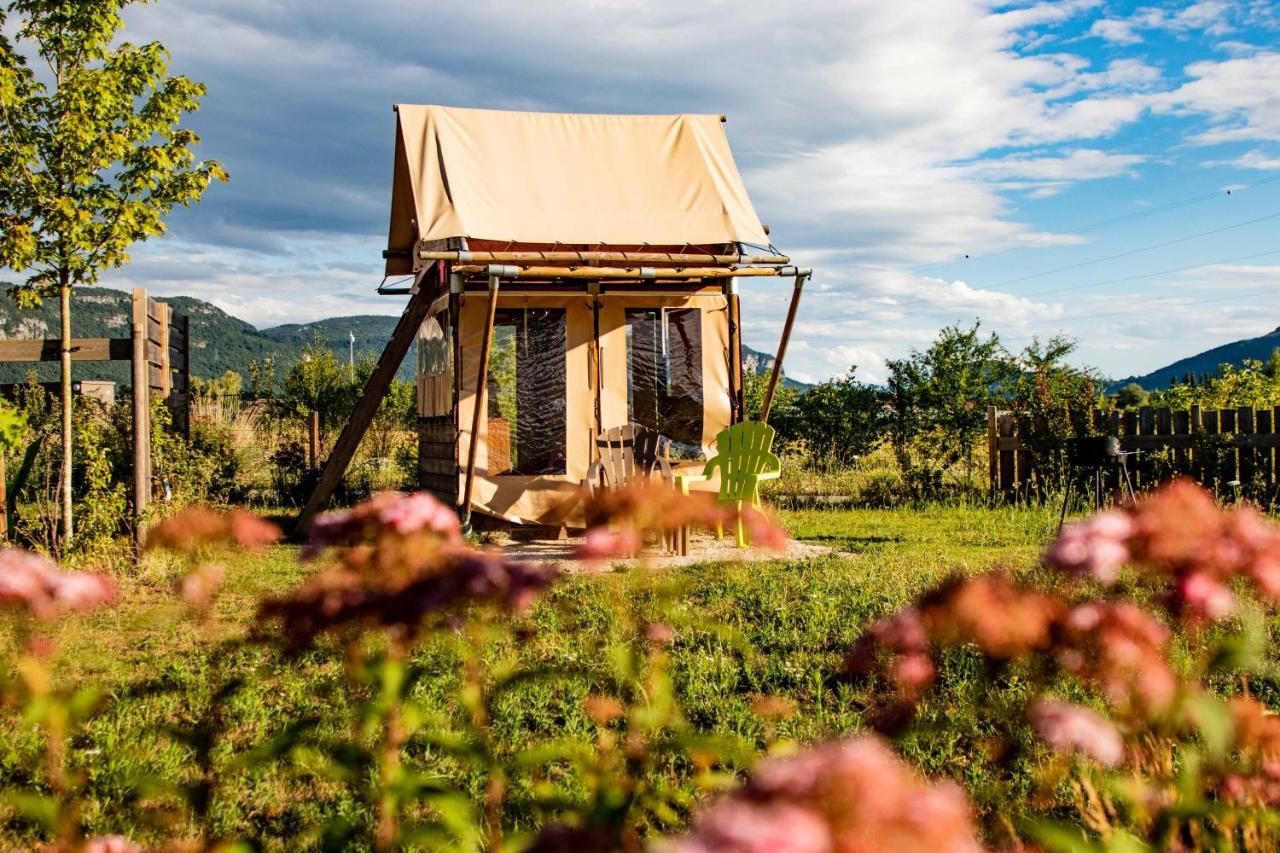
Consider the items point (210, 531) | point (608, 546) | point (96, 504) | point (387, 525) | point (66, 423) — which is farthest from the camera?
point (66, 423)

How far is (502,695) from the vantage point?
4.16 meters

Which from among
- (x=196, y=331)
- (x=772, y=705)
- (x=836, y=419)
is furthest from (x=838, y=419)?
(x=196, y=331)

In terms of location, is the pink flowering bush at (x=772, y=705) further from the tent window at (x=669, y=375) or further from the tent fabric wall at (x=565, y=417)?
the tent window at (x=669, y=375)

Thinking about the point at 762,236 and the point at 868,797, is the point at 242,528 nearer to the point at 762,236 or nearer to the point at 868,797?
the point at 868,797

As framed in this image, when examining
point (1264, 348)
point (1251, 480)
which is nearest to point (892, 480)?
point (1251, 480)

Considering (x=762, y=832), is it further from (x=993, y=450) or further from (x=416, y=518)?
(x=993, y=450)

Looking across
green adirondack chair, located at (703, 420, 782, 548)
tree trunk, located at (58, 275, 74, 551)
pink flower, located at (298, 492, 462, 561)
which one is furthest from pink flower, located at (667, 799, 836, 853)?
tree trunk, located at (58, 275, 74, 551)

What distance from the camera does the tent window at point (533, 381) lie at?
9727mm

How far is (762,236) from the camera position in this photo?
31.7 feet

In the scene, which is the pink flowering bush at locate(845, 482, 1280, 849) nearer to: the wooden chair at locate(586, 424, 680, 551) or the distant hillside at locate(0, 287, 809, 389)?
the wooden chair at locate(586, 424, 680, 551)

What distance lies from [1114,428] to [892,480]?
8.52ft

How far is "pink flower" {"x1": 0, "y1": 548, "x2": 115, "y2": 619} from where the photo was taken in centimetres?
168

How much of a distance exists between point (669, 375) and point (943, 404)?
450cm

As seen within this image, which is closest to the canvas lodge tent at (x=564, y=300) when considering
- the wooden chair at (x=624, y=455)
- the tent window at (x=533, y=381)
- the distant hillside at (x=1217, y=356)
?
the tent window at (x=533, y=381)
